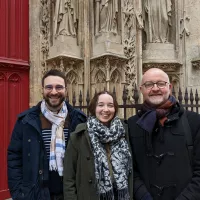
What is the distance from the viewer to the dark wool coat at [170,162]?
77.2 inches

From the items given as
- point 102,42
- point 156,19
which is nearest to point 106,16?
point 102,42

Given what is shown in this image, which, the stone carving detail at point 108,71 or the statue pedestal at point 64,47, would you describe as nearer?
the statue pedestal at point 64,47

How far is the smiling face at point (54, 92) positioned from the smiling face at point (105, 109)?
33 centimetres

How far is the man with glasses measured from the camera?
77.4 inches

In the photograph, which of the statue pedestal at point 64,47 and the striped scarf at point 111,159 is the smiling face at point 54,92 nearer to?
the striped scarf at point 111,159

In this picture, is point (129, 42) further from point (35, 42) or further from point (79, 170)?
point (79, 170)

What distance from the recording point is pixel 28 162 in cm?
220

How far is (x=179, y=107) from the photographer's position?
2.11 meters

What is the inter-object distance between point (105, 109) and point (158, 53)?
487cm

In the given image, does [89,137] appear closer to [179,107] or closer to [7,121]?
[179,107]

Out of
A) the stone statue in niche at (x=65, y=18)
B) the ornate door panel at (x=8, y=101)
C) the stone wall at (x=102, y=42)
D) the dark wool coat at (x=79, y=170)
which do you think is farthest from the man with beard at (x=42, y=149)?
the stone statue in niche at (x=65, y=18)

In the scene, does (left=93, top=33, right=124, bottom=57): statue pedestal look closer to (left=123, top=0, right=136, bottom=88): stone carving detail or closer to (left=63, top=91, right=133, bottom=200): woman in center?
(left=123, top=0, right=136, bottom=88): stone carving detail

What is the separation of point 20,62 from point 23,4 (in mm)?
1204

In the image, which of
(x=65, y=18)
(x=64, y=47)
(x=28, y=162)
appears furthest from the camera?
(x=65, y=18)
